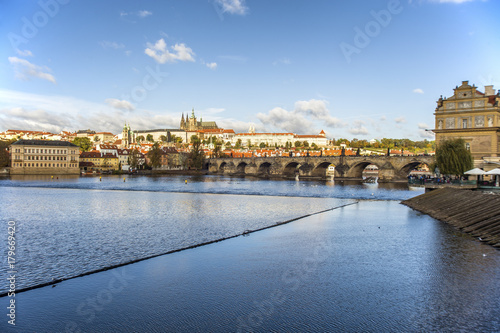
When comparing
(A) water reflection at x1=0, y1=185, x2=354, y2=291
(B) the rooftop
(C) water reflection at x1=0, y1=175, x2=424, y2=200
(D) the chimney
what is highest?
(D) the chimney

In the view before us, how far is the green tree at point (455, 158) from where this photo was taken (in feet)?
117

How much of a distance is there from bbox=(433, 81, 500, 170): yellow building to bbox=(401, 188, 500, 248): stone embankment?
15.1m

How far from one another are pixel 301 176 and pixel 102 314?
8280 cm

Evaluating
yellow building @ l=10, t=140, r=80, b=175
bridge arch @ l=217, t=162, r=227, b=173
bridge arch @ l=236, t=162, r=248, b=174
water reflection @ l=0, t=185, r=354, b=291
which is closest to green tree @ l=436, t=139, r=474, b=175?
water reflection @ l=0, t=185, r=354, b=291

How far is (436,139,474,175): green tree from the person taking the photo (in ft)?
117

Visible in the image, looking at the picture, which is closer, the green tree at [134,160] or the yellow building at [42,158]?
the yellow building at [42,158]

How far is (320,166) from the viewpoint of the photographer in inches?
3556

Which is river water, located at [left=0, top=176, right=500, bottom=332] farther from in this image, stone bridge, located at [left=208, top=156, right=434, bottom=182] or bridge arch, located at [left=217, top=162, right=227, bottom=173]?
bridge arch, located at [left=217, top=162, right=227, bottom=173]

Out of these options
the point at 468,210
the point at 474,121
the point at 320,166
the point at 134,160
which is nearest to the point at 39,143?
the point at 134,160

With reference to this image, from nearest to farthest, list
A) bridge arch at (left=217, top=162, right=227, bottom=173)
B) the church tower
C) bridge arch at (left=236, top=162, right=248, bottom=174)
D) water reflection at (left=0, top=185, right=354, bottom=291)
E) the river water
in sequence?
the river water < water reflection at (left=0, top=185, right=354, bottom=291) < bridge arch at (left=236, top=162, right=248, bottom=174) < bridge arch at (left=217, top=162, right=227, bottom=173) < the church tower

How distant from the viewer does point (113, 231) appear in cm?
1664

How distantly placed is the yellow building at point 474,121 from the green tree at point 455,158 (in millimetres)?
5842

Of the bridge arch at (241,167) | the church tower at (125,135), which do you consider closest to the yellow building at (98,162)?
the bridge arch at (241,167)

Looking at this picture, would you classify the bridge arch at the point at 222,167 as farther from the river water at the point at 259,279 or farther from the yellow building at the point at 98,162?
the river water at the point at 259,279
